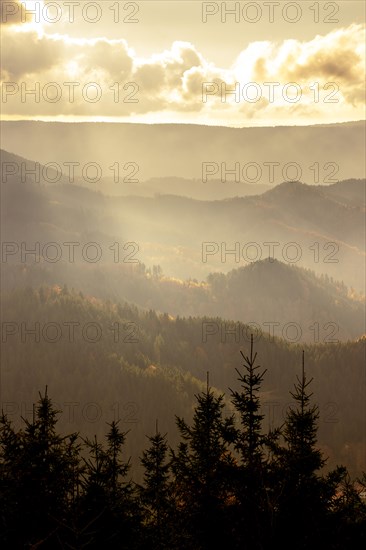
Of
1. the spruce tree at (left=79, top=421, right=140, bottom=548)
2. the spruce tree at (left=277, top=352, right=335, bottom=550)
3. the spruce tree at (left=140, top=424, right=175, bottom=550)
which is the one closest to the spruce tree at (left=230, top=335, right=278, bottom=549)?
the spruce tree at (left=277, top=352, right=335, bottom=550)

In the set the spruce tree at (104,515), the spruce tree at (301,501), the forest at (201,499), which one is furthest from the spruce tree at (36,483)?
the spruce tree at (301,501)

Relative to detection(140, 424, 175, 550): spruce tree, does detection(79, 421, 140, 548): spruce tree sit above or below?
above

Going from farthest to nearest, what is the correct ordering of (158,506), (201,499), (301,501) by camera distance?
(158,506) < (201,499) < (301,501)

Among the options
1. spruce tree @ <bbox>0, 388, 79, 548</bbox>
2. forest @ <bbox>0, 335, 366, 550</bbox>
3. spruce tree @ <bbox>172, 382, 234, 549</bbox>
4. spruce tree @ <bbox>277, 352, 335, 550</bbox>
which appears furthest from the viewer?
spruce tree @ <bbox>172, 382, 234, 549</bbox>

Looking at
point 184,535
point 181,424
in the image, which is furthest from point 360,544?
point 181,424

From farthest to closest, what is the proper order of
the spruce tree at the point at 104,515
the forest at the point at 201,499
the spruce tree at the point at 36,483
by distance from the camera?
1. the spruce tree at the point at 36,483
2. the spruce tree at the point at 104,515
3. the forest at the point at 201,499

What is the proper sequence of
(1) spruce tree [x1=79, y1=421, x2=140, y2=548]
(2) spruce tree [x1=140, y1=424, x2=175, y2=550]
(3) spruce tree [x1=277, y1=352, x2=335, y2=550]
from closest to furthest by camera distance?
1. (3) spruce tree [x1=277, y1=352, x2=335, y2=550]
2. (1) spruce tree [x1=79, y1=421, x2=140, y2=548]
3. (2) spruce tree [x1=140, y1=424, x2=175, y2=550]

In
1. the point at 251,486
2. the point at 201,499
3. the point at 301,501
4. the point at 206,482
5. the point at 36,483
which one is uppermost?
the point at 251,486

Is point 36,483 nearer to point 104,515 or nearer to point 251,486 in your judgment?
point 104,515

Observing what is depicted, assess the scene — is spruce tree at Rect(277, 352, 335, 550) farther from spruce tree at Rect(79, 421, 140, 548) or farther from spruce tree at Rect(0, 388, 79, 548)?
spruce tree at Rect(0, 388, 79, 548)

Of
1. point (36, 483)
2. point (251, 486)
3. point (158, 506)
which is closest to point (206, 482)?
point (251, 486)

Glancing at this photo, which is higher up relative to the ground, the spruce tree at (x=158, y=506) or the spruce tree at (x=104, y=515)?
the spruce tree at (x=104, y=515)

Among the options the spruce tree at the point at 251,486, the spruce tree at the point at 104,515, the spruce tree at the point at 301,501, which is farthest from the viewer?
the spruce tree at the point at 104,515

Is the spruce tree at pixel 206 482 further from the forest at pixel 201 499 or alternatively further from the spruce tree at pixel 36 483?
the spruce tree at pixel 36 483
